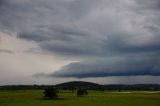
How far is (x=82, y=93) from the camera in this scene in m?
146

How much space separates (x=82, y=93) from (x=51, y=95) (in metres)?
28.9

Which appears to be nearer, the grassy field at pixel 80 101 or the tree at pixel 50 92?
the grassy field at pixel 80 101

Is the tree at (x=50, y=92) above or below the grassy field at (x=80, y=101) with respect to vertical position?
above

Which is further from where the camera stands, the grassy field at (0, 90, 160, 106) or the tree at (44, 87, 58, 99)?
the tree at (44, 87, 58, 99)

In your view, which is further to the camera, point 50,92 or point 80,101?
point 50,92

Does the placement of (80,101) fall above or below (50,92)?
below

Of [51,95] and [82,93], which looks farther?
[82,93]

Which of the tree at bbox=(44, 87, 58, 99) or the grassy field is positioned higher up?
the tree at bbox=(44, 87, 58, 99)

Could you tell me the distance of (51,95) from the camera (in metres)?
120
